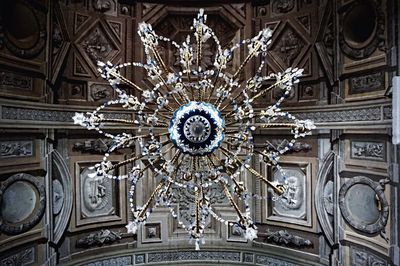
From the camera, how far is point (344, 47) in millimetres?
5059

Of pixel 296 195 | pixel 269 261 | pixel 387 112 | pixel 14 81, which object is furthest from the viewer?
pixel 269 261

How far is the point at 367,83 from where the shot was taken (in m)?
4.79

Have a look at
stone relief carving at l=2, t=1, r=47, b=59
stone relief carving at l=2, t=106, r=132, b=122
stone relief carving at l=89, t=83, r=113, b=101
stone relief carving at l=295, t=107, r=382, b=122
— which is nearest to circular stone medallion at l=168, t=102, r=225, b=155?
stone relief carving at l=295, t=107, r=382, b=122

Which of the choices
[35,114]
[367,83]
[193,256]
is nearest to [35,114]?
[35,114]

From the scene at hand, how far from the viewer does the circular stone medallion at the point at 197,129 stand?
3.68 metres

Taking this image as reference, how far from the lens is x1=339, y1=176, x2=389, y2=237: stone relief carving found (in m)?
4.54

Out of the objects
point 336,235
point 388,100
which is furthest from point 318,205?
point 388,100

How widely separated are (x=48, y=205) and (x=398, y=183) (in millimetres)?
4411

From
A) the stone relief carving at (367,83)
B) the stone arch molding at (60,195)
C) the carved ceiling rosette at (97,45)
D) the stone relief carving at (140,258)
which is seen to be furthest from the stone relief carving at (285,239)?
the carved ceiling rosette at (97,45)

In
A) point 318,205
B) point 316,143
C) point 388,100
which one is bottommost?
point 318,205

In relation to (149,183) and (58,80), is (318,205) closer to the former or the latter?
(149,183)

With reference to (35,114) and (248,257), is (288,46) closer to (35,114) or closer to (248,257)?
(248,257)

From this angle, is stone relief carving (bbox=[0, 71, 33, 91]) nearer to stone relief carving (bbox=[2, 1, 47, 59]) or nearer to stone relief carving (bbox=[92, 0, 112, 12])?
stone relief carving (bbox=[2, 1, 47, 59])

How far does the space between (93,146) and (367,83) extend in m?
3.86
